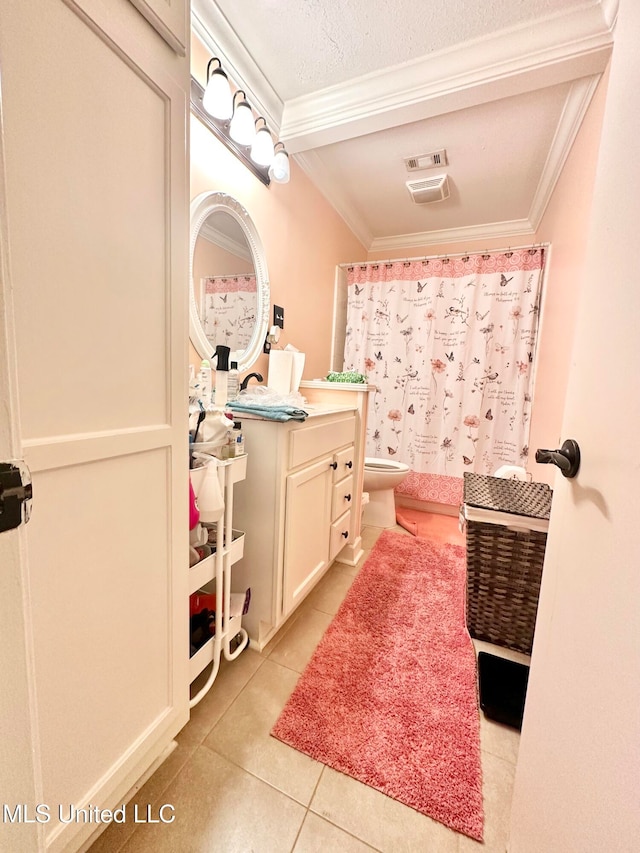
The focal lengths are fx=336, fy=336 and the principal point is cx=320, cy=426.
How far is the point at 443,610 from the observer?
1.54 metres

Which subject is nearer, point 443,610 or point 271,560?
point 271,560

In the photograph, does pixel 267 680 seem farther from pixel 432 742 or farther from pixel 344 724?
pixel 432 742

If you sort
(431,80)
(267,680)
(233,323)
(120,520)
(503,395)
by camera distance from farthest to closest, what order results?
(503,395) → (233,323) → (431,80) → (267,680) → (120,520)

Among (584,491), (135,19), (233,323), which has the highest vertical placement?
(135,19)

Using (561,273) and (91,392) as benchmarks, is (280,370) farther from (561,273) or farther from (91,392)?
(561,273)

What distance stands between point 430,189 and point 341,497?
1972 mm

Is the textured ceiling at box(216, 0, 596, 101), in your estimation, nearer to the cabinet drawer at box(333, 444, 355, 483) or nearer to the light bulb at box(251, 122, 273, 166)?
the light bulb at box(251, 122, 273, 166)

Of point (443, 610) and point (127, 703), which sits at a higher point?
point (127, 703)

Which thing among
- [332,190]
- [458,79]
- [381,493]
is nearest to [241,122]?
[458,79]

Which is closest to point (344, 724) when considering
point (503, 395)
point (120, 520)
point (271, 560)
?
point (271, 560)

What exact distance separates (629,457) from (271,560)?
3.50 ft

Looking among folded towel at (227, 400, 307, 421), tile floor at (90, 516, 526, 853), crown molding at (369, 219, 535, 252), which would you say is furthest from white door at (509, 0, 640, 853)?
crown molding at (369, 219, 535, 252)

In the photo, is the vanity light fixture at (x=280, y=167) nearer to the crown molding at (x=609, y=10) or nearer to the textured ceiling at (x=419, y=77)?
the textured ceiling at (x=419, y=77)

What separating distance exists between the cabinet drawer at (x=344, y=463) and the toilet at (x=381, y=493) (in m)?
0.56
